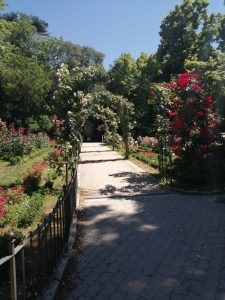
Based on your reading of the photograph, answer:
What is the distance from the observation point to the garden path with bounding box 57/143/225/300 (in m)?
4.35

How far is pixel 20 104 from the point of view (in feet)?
107

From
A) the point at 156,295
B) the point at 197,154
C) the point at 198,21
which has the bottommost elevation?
the point at 156,295

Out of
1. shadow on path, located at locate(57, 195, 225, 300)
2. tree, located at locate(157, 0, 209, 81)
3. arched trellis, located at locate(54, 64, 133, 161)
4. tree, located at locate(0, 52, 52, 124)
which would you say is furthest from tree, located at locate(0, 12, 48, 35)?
shadow on path, located at locate(57, 195, 225, 300)

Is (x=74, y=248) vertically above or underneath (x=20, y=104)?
underneath

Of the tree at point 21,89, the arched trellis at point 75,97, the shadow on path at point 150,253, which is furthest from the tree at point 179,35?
the shadow on path at point 150,253

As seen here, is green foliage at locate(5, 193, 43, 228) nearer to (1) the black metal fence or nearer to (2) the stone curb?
(2) the stone curb

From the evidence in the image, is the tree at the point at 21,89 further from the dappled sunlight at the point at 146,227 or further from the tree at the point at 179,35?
the dappled sunlight at the point at 146,227

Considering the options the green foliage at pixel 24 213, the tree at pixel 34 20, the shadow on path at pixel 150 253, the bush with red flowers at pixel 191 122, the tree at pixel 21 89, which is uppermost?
the tree at pixel 34 20

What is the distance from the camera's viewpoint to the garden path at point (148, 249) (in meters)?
4.35

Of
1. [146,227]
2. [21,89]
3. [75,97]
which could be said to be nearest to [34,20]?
[21,89]

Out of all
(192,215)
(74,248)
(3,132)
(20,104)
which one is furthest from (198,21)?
(74,248)

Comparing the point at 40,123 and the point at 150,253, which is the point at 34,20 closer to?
the point at 40,123

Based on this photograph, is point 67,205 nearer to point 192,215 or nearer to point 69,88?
point 192,215

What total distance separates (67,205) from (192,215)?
3244 mm
